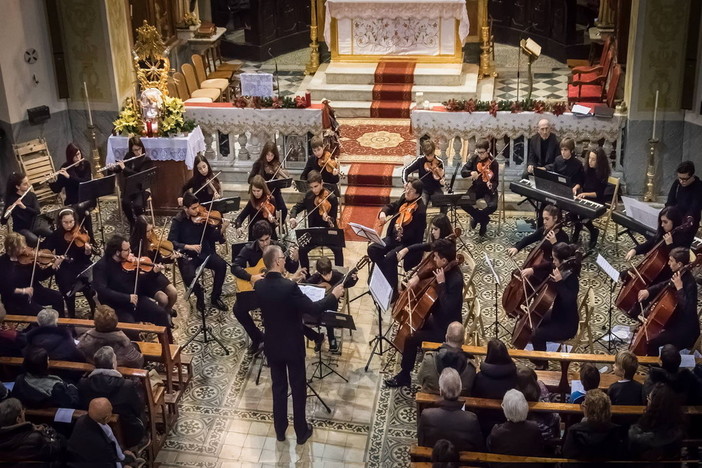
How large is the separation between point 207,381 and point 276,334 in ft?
5.39

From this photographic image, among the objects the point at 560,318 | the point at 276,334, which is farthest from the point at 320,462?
the point at 560,318

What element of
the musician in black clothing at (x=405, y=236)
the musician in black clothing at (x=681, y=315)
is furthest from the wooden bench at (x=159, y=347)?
the musician in black clothing at (x=681, y=315)

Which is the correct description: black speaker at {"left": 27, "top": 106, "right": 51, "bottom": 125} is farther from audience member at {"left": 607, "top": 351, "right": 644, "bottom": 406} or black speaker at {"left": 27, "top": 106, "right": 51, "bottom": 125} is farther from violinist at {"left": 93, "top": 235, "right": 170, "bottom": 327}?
audience member at {"left": 607, "top": 351, "right": 644, "bottom": 406}

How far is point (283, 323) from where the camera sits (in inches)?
299

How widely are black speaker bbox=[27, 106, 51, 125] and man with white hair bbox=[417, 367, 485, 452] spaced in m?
8.41

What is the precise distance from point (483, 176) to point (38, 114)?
620 cm

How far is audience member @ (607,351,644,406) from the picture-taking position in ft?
22.9

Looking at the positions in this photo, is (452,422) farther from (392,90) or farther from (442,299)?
(392,90)

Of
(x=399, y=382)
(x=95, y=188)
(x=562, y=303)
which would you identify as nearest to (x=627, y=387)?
(x=562, y=303)

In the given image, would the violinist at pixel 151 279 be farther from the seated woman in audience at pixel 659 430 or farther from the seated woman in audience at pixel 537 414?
the seated woman in audience at pixel 659 430

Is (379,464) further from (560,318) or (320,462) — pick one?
(560,318)

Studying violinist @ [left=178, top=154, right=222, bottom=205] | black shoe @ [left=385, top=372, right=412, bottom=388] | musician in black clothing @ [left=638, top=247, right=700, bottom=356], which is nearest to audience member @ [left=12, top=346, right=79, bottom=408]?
black shoe @ [left=385, top=372, right=412, bottom=388]

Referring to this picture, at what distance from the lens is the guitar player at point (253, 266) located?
8.88 metres

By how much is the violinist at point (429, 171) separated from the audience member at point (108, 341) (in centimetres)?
433
